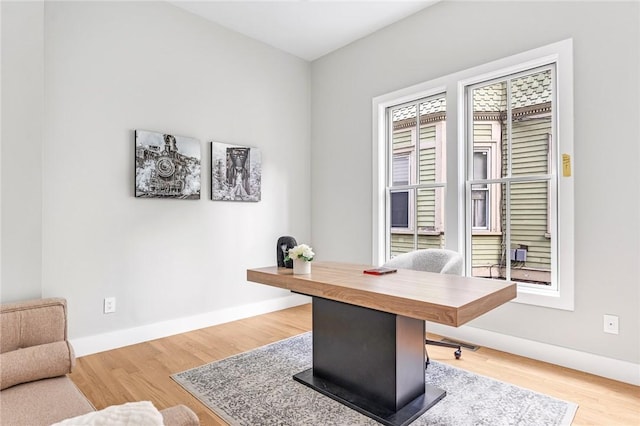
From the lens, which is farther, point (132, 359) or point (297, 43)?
point (297, 43)

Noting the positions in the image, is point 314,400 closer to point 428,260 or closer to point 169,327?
point 428,260

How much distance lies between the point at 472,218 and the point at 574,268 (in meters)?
0.90

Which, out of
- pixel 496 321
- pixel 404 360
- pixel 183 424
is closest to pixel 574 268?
pixel 496 321

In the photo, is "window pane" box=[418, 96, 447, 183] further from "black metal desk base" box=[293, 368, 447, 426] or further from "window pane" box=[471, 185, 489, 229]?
"black metal desk base" box=[293, 368, 447, 426]

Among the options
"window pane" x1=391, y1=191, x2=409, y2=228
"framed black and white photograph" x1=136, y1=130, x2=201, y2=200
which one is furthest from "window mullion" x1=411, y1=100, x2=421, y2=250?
"framed black and white photograph" x1=136, y1=130, x2=201, y2=200

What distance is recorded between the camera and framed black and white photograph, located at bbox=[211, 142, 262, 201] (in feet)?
12.3

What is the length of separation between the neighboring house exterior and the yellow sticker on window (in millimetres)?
208

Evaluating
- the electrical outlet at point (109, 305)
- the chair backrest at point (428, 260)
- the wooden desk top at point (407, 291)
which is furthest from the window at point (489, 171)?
the electrical outlet at point (109, 305)

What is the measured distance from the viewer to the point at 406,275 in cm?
229

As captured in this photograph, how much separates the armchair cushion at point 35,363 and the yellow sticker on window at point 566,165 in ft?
10.8

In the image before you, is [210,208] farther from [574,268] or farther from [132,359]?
[574,268]

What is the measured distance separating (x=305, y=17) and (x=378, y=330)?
321 cm

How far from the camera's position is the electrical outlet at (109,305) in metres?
3.02

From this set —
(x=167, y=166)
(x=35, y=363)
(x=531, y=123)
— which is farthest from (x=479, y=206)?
(x=35, y=363)
